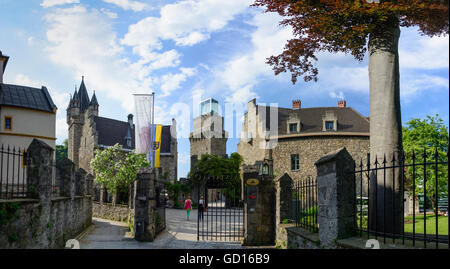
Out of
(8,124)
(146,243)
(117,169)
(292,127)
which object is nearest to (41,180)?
(146,243)

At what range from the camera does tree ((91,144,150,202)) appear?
26866 mm

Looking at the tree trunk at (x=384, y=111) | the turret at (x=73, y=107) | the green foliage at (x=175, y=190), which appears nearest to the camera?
the tree trunk at (x=384, y=111)

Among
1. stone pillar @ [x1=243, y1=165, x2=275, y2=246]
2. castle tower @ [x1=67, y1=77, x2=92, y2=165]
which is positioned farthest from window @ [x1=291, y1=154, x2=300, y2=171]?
castle tower @ [x1=67, y1=77, x2=92, y2=165]

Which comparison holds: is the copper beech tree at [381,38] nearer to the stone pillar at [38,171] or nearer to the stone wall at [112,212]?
the stone pillar at [38,171]

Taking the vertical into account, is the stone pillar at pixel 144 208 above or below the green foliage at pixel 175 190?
above

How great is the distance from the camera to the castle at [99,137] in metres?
48.8

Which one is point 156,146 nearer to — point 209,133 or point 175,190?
point 175,190

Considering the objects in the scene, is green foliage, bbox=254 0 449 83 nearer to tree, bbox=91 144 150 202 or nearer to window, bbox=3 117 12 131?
tree, bbox=91 144 150 202

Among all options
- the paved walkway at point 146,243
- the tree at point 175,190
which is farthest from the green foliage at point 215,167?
the paved walkway at point 146,243

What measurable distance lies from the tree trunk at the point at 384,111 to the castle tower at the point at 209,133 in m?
44.0
